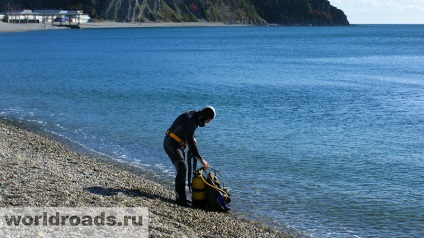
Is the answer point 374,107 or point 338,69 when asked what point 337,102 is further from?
point 338,69

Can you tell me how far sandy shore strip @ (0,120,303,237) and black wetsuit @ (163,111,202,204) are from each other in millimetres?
464

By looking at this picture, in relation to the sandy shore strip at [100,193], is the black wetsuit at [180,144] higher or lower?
higher

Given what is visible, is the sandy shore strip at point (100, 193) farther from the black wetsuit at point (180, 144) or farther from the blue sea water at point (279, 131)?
the blue sea water at point (279, 131)

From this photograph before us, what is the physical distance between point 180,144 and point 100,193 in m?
2.03

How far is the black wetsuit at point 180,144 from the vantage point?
1239 cm

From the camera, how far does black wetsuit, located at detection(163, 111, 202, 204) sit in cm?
1239

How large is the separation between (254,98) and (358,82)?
550 inches

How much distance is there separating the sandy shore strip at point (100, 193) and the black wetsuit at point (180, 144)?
1.52ft

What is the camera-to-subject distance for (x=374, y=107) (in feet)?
106

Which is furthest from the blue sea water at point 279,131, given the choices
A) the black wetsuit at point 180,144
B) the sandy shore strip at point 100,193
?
the black wetsuit at point 180,144

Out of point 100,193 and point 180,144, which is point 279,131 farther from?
point 100,193

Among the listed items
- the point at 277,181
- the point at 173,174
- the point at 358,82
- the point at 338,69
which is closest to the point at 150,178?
the point at 173,174

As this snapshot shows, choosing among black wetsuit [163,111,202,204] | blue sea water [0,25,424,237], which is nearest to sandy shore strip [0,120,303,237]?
black wetsuit [163,111,202,204]

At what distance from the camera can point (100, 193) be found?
12508 millimetres
